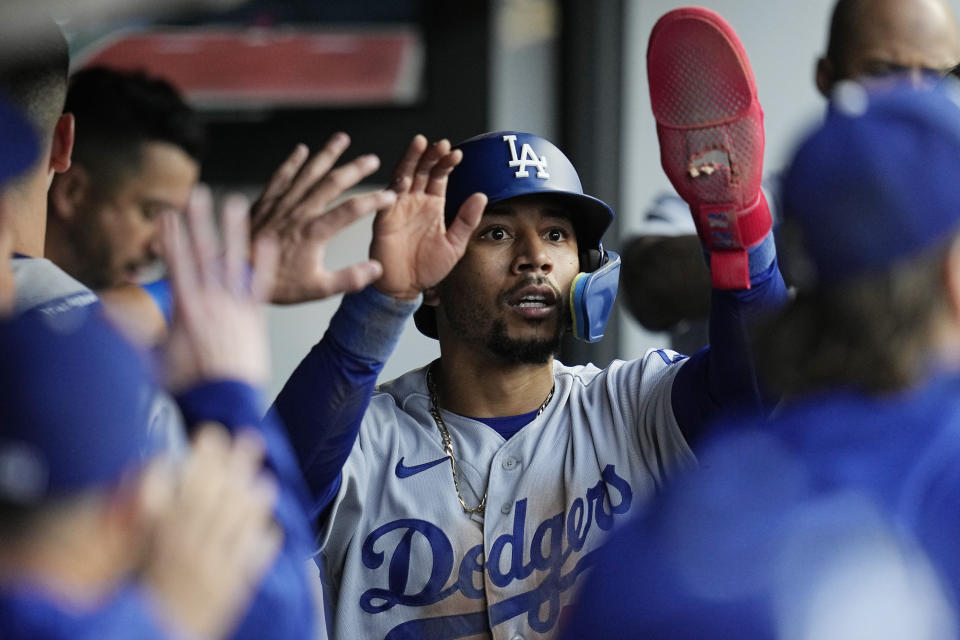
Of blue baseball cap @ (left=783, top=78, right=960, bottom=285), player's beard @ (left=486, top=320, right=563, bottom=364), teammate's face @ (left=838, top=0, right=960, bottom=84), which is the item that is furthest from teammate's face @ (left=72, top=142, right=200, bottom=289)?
blue baseball cap @ (left=783, top=78, right=960, bottom=285)

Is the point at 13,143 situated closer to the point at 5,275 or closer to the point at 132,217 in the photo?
the point at 5,275

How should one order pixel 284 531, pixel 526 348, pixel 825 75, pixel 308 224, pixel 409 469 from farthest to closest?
pixel 825 75 < pixel 526 348 < pixel 409 469 < pixel 308 224 < pixel 284 531

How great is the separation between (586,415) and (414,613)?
1.59ft

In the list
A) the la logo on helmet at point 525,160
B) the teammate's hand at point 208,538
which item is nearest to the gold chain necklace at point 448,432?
the la logo on helmet at point 525,160

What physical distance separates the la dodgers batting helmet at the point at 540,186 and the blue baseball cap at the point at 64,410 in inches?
51.6

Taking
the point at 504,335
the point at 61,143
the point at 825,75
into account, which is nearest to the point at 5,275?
the point at 61,143

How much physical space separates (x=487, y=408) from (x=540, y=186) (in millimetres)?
424

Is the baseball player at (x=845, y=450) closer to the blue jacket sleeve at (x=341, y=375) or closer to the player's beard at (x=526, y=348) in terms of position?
the blue jacket sleeve at (x=341, y=375)

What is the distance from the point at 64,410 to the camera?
952mm

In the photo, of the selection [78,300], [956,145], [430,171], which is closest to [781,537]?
[956,145]

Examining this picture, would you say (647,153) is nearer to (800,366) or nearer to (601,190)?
(601,190)

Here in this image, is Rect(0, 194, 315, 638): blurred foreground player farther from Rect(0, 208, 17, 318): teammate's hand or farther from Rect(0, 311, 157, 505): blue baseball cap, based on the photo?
Rect(0, 208, 17, 318): teammate's hand

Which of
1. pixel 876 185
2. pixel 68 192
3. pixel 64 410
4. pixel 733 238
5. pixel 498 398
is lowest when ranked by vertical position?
pixel 498 398

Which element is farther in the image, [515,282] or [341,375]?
[515,282]
